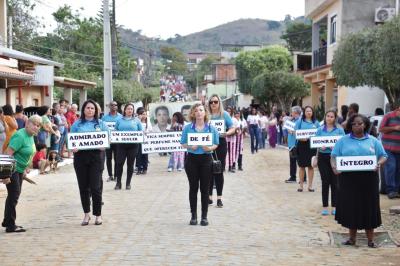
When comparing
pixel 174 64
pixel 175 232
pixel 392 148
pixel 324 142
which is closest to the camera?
pixel 175 232

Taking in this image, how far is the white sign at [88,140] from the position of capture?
32.6ft

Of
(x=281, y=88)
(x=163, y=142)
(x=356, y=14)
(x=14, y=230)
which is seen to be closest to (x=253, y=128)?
(x=356, y=14)

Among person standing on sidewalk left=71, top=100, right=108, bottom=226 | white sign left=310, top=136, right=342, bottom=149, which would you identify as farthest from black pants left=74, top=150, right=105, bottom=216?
white sign left=310, top=136, right=342, bottom=149

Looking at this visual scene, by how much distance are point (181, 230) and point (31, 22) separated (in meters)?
44.6

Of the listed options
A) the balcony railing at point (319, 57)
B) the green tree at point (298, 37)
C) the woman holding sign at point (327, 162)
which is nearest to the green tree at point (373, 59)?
the woman holding sign at point (327, 162)

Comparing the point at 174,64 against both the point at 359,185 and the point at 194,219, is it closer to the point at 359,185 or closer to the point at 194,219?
the point at 194,219

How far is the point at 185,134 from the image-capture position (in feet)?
32.7

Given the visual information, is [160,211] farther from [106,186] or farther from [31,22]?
[31,22]

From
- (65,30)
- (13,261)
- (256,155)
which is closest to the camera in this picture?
(13,261)

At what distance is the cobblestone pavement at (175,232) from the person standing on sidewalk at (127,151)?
0.34 m

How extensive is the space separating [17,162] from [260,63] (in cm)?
5385

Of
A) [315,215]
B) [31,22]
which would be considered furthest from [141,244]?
[31,22]

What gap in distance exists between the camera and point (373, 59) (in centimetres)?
2064

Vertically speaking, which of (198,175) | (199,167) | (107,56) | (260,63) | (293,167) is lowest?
(293,167)
